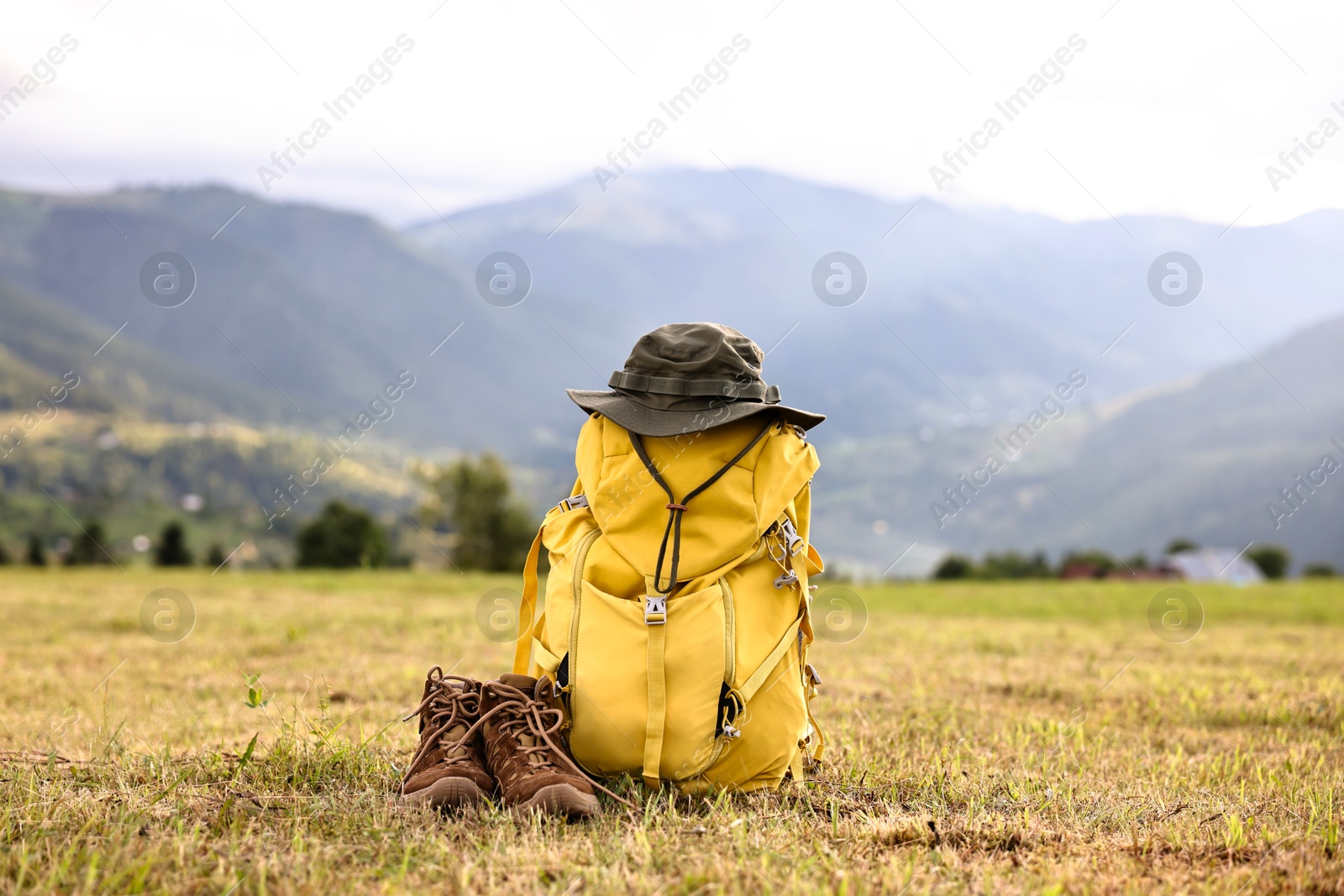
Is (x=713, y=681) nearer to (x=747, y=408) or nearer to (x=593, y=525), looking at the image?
(x=593, y=525)

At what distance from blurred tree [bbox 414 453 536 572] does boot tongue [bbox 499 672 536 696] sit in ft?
109

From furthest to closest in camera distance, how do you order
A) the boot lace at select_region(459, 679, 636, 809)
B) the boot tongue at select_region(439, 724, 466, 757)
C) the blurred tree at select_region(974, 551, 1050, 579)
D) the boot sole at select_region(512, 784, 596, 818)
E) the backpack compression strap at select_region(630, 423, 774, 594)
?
1. the blurred tree at select_region(974, 551, 1050, 579)
2. the backpack compression strap at select_region(630, 423, 774, 594)
3. the boot tongue at select_region(439, 724, 466, 757)
4. the boot lace at select_region(459, 679, 636, 809)
5. the boot sole at select_region(512, 784, 596, 818)

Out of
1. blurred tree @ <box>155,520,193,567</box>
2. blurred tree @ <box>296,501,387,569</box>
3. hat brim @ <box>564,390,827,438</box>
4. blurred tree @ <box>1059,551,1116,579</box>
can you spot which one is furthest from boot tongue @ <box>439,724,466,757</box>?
blurred tree @ <box>1059,551,1116,579</box>

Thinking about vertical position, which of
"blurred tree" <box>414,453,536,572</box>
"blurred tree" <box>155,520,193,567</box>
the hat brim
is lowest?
"blurred tree" <box>155,520,193,567</box>

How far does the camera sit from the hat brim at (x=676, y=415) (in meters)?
3.71

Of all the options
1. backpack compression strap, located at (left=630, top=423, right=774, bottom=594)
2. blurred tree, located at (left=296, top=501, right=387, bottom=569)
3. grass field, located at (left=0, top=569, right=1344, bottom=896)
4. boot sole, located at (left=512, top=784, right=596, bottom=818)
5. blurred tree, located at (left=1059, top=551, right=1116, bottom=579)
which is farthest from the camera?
blurred tree, located at (left=1059, top=551, right=1116, bottom=579)

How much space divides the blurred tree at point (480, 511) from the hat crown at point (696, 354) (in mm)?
33240

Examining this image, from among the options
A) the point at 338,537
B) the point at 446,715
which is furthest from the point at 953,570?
the point at 446,715

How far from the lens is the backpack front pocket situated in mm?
3521

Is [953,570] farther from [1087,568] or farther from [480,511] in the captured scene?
[480,511]

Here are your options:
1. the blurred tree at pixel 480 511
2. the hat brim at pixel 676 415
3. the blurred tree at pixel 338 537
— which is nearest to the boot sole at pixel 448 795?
the hat brim at pixel 676 415

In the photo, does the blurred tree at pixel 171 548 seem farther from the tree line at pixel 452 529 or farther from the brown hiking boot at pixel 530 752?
the brown hiking boot at pixel 530 752

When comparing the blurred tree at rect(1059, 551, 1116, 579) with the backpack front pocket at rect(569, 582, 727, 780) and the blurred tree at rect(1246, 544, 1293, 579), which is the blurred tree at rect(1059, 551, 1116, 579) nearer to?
the blurred tree at rect(1246, 544, 1293, 579)

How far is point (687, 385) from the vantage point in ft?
12.6
